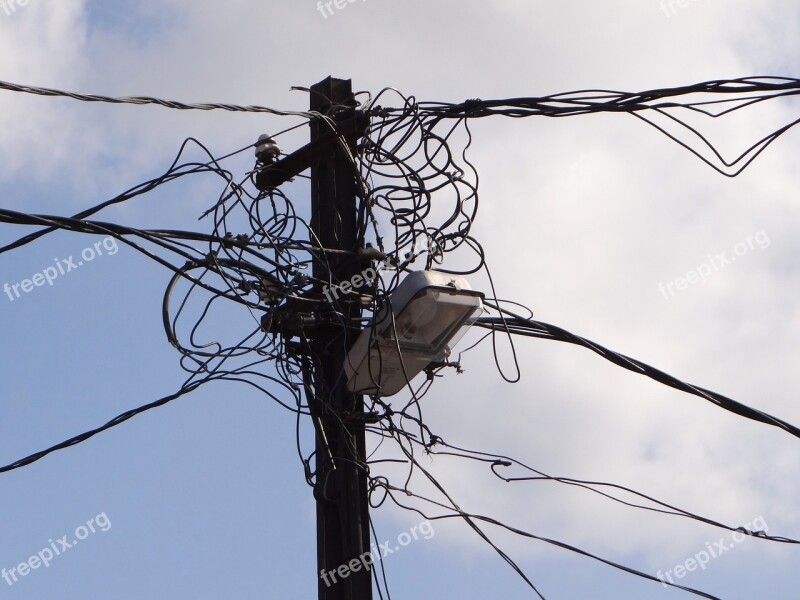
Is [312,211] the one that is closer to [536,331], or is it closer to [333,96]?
[333,96]

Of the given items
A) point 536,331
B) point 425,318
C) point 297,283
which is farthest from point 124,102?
point 536,331

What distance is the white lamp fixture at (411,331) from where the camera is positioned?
20.2 ft

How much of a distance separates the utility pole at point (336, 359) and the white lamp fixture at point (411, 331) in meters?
0.16

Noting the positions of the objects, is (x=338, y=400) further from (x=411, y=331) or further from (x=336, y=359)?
(x=411, y=331)

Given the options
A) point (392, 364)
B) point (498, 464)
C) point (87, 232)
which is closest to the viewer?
point (87, 232)

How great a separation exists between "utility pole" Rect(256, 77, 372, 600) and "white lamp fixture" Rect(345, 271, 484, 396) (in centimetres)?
16

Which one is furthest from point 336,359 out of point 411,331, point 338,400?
point 411,331

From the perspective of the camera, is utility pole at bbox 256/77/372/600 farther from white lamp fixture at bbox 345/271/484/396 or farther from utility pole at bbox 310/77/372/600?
white lamp fixture at bbox 345/271/484/396

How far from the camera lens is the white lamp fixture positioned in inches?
242

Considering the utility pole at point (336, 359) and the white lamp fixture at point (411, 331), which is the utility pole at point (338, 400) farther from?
the white lamp fixture at point (411, 331)

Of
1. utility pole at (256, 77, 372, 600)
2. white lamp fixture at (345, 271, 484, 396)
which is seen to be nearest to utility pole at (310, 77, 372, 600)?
utility pole at (256, 77, 372, 600)

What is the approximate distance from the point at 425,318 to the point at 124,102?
177cm

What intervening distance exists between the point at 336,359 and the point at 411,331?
0.59m

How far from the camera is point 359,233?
6.86 meters
